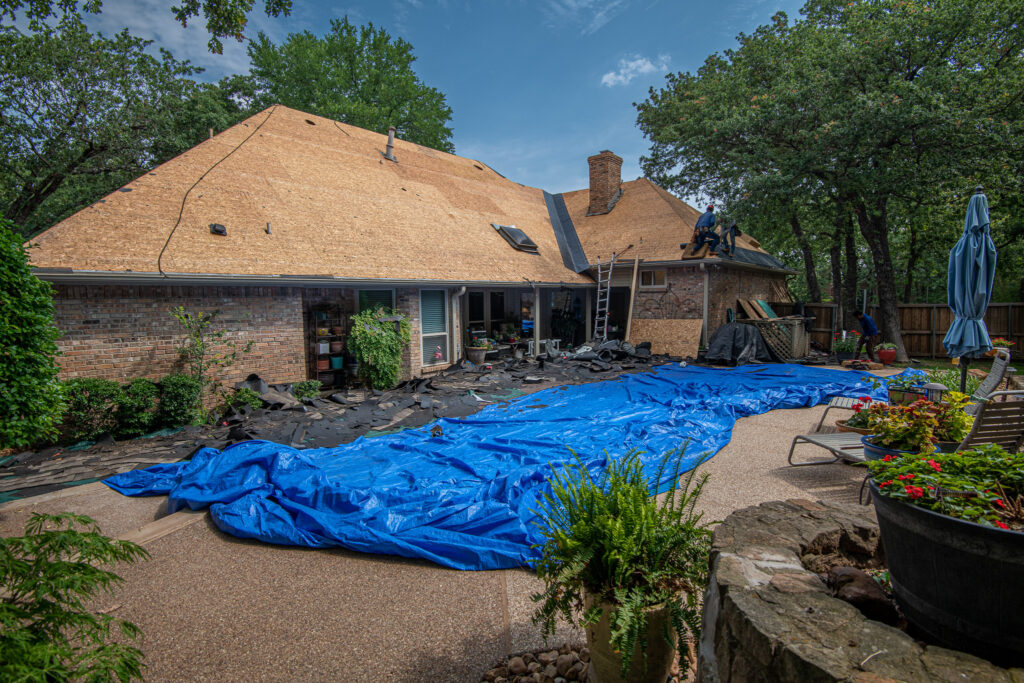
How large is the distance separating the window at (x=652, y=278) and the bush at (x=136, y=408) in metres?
13.5

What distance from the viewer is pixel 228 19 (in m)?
5.58

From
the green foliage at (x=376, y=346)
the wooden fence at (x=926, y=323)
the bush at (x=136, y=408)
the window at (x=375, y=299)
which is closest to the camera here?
the bush at (x=136, y=408)

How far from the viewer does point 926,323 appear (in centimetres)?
1530

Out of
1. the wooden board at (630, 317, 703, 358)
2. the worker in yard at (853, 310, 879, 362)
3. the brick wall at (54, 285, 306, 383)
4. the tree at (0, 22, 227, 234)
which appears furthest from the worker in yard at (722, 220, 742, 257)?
the tree at (0, 22, 227, 234)

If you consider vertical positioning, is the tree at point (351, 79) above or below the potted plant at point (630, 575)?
above

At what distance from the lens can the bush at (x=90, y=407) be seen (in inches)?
271

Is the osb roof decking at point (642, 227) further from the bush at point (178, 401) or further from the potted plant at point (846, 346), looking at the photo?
the bush at point (178, 401)

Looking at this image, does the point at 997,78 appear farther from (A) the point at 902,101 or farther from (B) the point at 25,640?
(B) the point at 25,640

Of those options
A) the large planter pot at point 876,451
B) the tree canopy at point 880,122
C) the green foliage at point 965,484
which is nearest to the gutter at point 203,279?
the large planter pot at point 876,451

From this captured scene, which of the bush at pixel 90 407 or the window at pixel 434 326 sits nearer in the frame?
the bush at pixel 90 407

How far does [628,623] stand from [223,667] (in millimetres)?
2565

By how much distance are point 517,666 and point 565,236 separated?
1676 cm

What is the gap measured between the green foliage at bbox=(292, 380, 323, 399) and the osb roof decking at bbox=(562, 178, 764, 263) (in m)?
10.5

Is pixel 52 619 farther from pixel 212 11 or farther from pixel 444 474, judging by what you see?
pixel 212 11
